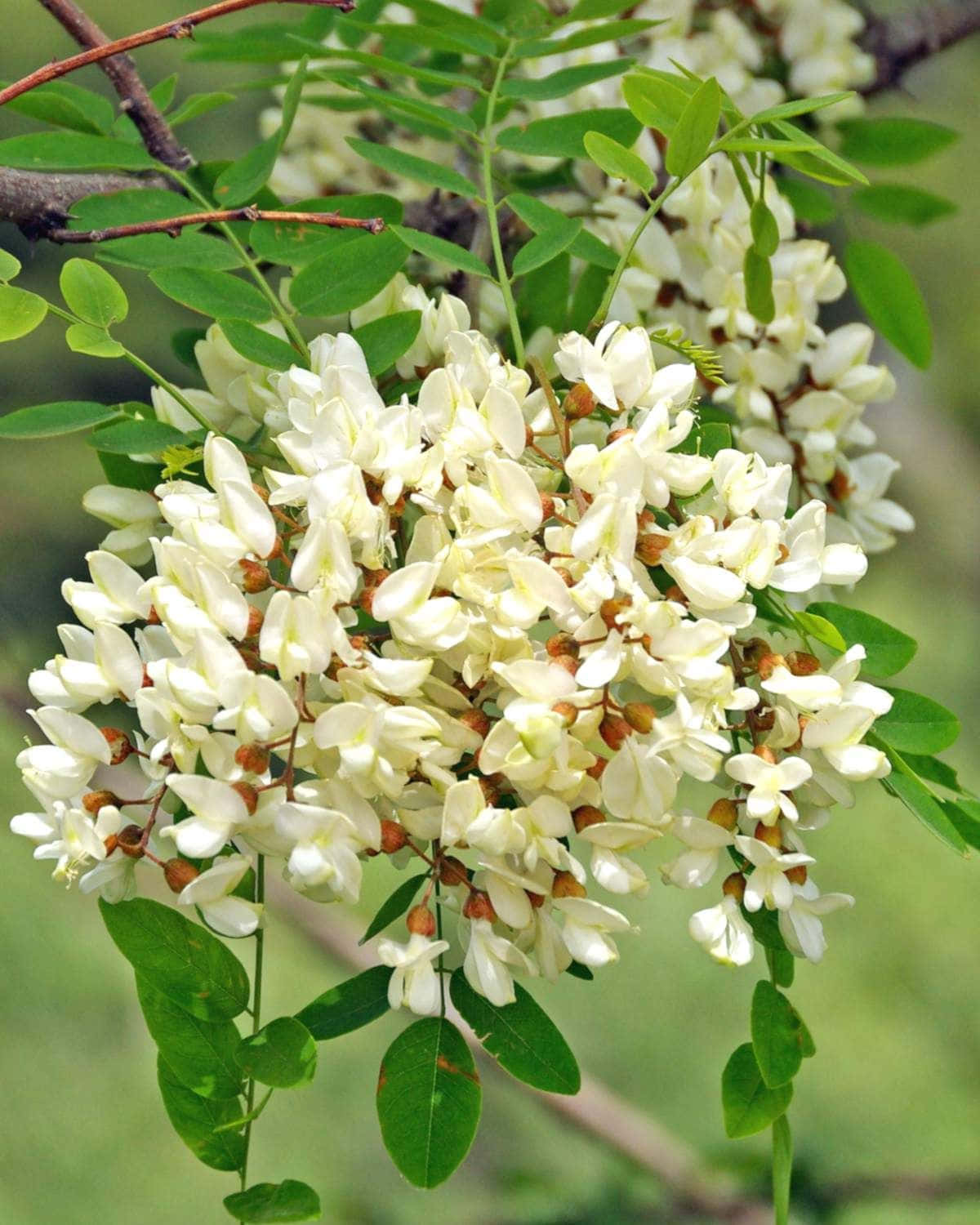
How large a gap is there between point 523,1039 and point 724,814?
0.24 feet

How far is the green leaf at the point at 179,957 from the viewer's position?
29 cm

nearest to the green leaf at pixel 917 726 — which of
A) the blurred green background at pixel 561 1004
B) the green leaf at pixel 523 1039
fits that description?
the green leaf at pixel 523 1039

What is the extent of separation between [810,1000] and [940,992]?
11 cm

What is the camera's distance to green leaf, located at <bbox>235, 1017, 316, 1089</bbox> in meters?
0.28

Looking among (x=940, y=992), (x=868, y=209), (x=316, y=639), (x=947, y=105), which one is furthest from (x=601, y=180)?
(x=940, y=992)

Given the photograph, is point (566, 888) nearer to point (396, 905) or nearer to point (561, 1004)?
point (396, 905)

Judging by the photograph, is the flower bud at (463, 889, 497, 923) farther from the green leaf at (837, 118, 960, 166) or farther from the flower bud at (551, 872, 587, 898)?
the green leaf at (837, 118, 960, 166)

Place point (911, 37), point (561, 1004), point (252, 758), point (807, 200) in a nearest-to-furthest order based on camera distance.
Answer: point (252, 758), point (807, 200), point (911, 37), point (561, 1004)

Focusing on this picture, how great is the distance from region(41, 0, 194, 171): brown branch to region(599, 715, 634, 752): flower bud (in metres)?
0.25

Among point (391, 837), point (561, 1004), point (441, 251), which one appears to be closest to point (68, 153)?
point (441, 251)

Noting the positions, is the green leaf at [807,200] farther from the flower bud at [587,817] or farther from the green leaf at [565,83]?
the flower bud at [587,817]

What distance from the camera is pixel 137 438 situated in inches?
12.4

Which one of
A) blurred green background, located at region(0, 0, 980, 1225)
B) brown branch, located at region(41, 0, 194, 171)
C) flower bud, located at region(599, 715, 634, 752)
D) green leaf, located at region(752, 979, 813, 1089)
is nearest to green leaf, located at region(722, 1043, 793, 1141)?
green leaf, located at region(752, 979, 813, 1089)

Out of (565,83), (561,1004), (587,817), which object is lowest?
(561,1004)
